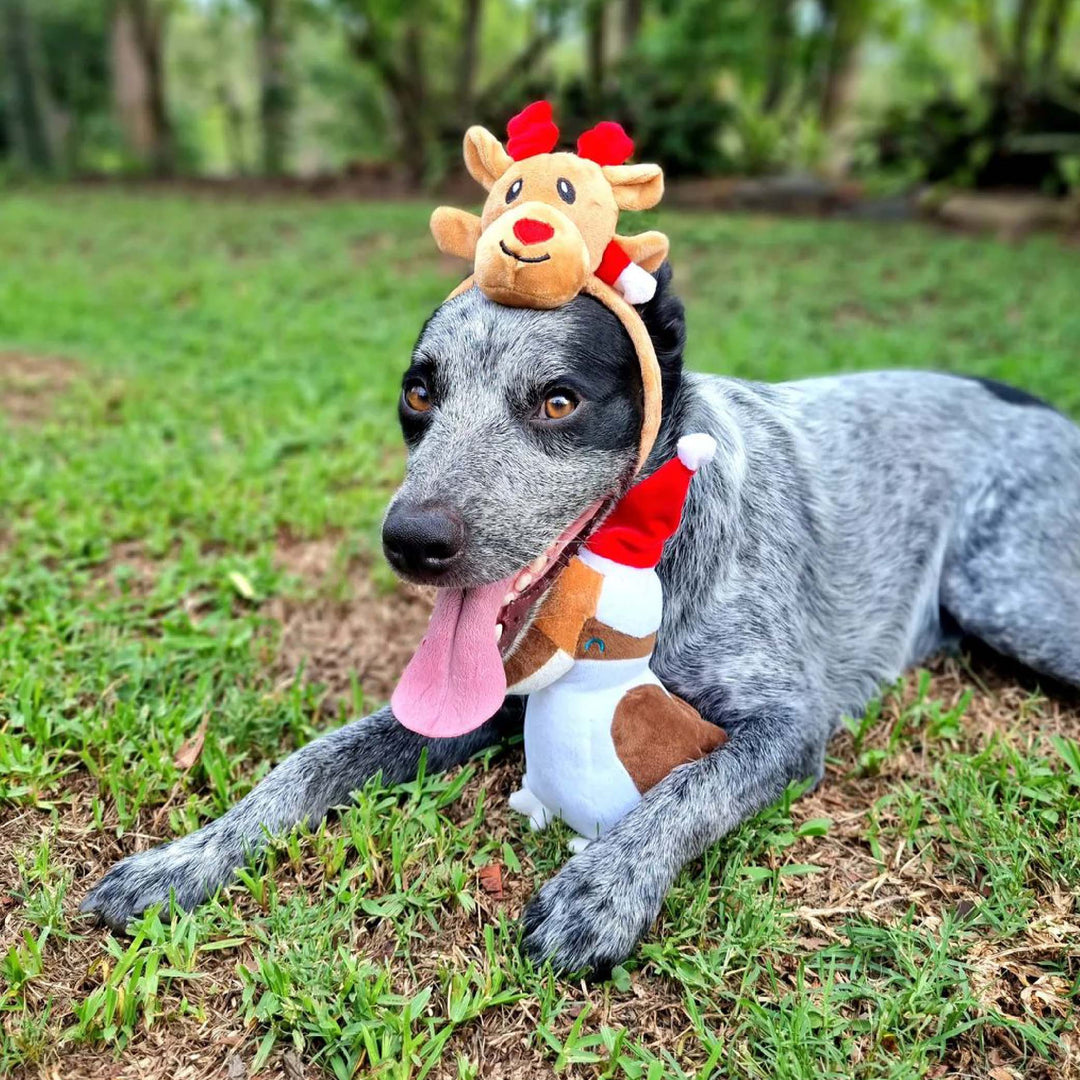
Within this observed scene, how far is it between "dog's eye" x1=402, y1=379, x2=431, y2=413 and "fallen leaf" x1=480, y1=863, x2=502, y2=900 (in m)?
1.21

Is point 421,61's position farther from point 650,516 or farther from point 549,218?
point 650,516

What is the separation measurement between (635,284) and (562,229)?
0.87ft

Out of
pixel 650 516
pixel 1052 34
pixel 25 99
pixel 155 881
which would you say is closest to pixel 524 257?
pixel 650 516

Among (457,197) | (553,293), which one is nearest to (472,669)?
(553,293)

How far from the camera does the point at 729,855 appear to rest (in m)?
2.74

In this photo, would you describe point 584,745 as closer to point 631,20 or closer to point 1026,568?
point 1026,568

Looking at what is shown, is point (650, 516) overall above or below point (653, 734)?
above

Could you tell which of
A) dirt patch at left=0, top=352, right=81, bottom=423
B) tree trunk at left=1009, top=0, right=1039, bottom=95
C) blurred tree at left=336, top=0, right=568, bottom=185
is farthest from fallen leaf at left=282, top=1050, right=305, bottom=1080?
tree trunk at left=1009, top=0, right=1039, bottom=95

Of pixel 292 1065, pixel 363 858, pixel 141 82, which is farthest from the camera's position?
pixel 141 82

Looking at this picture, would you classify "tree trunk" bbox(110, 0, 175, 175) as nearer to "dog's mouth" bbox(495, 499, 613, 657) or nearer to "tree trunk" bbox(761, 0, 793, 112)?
"tree trunk" bbox(761, 0, 793, 112)

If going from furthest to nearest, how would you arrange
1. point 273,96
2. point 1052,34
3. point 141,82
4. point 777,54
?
1. point 141,82
2. point 273,96
3. point 777,54
4. point 1052,34

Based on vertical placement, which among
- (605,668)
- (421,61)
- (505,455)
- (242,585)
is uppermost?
(421,61)

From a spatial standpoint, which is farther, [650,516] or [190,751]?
[190,751]

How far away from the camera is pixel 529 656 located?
98.6 inches
